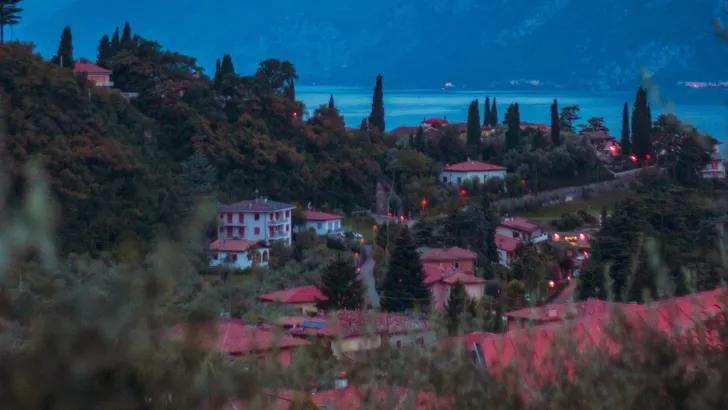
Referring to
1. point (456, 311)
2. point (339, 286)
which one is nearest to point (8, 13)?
point (339, 286)

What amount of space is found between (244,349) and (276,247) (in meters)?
28.4

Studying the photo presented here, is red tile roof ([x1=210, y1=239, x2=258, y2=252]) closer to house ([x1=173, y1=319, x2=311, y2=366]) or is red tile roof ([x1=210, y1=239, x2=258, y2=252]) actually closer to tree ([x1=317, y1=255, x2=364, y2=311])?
tree ([x1=317, y1=255, x2=364, y2=311])

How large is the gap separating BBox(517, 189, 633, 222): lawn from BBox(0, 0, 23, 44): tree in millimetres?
23336

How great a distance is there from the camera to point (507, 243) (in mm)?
30250

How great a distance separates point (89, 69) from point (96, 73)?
1.10 feet

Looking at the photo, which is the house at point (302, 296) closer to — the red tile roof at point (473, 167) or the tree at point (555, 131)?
the red tile roof at point (473, 167)

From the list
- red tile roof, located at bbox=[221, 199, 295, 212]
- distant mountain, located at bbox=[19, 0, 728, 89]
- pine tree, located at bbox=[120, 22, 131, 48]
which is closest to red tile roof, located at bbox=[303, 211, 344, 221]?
red tile roof, located at bbox=[221, 199, 295, 212]

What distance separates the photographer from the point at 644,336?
2986mm

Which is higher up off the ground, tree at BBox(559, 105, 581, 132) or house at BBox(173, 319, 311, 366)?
tree at BBox(559, 105, 581, 132)

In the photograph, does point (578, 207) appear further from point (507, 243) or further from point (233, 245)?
point (233, 245)

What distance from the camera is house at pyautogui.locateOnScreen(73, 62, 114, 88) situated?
37750 millimetres

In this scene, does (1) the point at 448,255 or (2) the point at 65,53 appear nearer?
(1) the point at 448,255

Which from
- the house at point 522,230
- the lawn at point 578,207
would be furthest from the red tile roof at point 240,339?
the lawn at point 578,207

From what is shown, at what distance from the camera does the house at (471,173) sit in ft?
138
